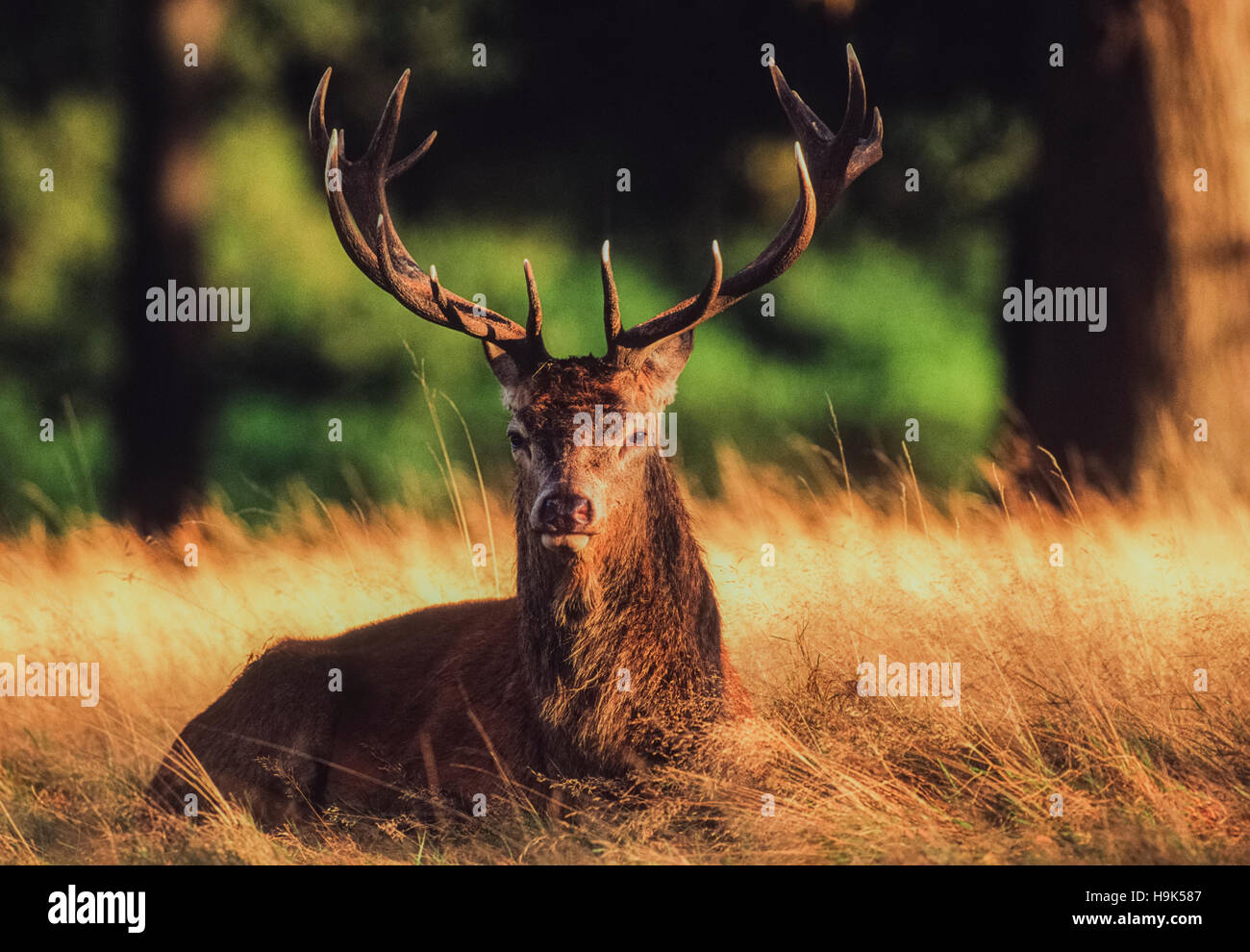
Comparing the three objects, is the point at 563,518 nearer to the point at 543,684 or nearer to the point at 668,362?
the point at 543,684

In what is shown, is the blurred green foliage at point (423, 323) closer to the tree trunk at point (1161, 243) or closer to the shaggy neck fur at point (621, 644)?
the tree trunk at point (1161, 243)

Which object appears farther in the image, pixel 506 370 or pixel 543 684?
pixel 506 370

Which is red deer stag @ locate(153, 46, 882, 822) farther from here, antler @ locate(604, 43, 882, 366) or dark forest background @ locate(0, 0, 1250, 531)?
dark forest background @ locate(0, 0, 1250, 531)

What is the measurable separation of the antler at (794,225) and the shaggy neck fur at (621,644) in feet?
1.40

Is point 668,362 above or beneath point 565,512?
above

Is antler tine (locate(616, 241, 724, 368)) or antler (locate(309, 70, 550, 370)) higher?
antler (locate(309, 70, 550, 370))

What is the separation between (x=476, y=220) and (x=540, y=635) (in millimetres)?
12057

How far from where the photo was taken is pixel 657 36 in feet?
54.4

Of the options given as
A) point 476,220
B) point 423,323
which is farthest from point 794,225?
point 423,323

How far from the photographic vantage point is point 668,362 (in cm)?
546

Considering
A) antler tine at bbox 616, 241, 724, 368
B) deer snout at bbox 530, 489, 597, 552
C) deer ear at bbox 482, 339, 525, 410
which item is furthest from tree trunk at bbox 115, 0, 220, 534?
deer snout at bbox 530, 489, 597, 552

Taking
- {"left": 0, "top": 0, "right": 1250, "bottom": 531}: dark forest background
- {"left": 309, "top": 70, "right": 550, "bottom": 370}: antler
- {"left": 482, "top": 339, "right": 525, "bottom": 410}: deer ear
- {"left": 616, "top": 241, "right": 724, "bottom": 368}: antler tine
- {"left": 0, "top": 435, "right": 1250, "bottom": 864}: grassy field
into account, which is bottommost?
{"left": 0, "top": 435, "right": 1250, "bottom": 864}: grassy field

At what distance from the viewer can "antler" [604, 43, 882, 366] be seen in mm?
5266

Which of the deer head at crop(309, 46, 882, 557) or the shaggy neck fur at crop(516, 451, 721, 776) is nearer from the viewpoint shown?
the deer head at crop(309, 46, 882, 557)
